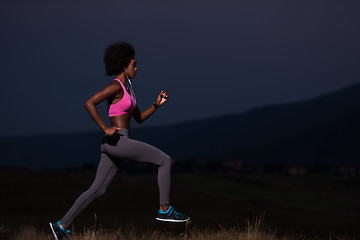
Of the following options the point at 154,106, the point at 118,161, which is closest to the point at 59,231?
the point at 118,161

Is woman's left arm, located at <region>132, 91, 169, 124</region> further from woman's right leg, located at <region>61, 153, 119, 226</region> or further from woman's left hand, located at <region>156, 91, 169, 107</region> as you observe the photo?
woman's right leg, located at <region>61, 153, 119, 226</region>

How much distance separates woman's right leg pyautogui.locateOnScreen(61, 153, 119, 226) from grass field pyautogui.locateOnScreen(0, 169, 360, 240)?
0.48 meters

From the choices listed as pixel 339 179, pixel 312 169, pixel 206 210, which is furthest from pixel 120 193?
pixel 312 169

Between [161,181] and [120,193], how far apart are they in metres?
38.6

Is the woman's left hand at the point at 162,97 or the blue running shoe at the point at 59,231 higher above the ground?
the woman's left hand at the point at 162,97

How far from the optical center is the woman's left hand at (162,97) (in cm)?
773

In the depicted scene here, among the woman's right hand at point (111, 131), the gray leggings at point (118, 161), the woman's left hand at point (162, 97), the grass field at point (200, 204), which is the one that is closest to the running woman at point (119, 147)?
the gray leggings at point (118, 161)

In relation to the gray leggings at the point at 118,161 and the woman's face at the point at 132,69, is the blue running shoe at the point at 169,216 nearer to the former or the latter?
→ the gray leggings at the point at 118,161

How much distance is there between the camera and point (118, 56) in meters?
6.97

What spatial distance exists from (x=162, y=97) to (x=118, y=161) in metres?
1.43

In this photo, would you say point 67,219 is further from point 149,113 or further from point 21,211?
point 21,211

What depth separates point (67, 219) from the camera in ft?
22.3

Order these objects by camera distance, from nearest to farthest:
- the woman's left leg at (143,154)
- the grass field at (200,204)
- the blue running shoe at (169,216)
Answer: the woman's left leg at (143,154) → the blue running shoe at (169,216) → the grass field at (200,204)

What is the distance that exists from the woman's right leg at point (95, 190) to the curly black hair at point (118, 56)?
127cm
